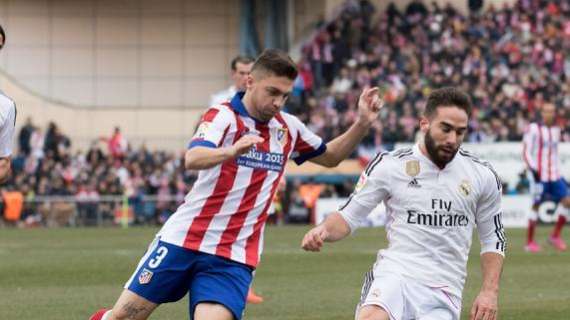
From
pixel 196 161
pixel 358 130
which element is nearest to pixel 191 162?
pixel 196 161

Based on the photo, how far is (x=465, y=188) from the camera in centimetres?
817

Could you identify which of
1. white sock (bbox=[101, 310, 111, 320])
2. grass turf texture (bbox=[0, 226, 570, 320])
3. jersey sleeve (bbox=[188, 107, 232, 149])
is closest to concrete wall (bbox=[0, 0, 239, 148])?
grass turf texture (bbox=[0, 226, 570, 320])

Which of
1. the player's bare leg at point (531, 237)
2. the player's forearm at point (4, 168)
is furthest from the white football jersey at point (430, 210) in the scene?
the player's bare leg at point (531, 237)

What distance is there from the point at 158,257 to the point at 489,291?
2.01 meters

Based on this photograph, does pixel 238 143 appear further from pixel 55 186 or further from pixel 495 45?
pixel 495 45

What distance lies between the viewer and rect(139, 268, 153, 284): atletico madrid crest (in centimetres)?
850

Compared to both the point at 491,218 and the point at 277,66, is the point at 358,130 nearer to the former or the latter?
the point at 277,66

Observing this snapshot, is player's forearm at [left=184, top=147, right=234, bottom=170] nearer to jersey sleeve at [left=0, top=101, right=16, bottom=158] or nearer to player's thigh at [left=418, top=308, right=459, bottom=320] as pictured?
player's thigh at [left=418, top=308, right=459, bottom=320]

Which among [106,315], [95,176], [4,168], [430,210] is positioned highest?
[4,168]

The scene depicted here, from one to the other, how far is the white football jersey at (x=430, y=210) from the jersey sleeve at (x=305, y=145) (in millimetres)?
800

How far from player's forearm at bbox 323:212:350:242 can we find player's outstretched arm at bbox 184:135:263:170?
702mm

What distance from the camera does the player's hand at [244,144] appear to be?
7711mm

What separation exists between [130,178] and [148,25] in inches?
317

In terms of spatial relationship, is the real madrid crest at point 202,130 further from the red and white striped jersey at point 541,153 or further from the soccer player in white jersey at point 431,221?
the red and white striped jersey at point 541,153
